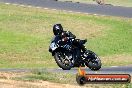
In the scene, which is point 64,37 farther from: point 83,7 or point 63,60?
point 83,7

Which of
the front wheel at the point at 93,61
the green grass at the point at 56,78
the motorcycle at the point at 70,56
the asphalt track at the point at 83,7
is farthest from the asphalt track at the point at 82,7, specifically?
the motorcycle at the point at 70,56

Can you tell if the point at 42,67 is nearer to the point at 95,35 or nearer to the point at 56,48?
the point at 95,35

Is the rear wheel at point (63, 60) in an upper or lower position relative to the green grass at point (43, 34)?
upper

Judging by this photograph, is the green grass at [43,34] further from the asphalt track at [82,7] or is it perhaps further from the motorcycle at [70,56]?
the motorcycle at [70,56]

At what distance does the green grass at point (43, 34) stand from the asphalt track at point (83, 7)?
13.2 feet

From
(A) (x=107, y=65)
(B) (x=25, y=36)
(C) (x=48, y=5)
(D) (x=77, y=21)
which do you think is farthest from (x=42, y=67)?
(C) (x=48, y=5)

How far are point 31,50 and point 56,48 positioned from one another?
5729cm

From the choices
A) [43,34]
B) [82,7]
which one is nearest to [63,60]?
[43,34]

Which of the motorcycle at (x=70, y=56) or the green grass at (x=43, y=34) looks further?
the green grass at (x=43, y=34)

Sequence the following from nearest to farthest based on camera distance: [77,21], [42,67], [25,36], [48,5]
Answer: [42,67] < [25,36] < [77,21] < [48,5]

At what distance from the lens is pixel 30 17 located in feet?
287

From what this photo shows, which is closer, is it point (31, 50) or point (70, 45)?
point (70, 45)

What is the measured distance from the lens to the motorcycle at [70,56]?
12484mm

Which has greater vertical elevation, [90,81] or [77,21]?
[90,81]
